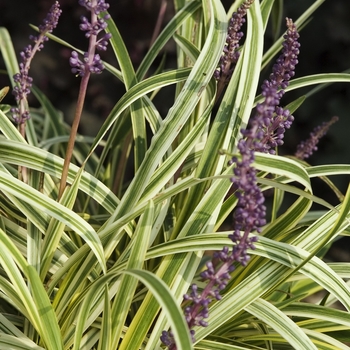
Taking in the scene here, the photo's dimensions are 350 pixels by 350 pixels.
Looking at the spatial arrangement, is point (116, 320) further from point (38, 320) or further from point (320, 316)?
point (320, 316)

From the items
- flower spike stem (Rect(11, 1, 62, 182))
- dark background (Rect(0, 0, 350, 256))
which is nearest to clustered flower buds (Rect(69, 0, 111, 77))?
flower spike stem (Rect(11, 1, 62, 182))

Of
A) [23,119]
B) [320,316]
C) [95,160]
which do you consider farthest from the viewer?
[95,160]

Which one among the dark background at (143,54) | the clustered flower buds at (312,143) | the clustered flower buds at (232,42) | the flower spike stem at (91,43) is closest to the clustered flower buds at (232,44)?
the clustered flower buds at (232,42)

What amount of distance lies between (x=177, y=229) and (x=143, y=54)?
1503mm

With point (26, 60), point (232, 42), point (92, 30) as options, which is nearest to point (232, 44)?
point (232, 42)

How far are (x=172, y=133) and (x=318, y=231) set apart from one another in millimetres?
318

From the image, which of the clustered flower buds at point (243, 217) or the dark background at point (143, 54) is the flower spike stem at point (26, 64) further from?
the dark background at point (143, 54)

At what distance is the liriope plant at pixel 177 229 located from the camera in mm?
910

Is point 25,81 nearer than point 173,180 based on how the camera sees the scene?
Yes

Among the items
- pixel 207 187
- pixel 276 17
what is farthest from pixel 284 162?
pixel 276 17

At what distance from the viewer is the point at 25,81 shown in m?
1.11

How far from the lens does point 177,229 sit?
1087mm

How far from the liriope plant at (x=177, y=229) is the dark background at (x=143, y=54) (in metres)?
1.00

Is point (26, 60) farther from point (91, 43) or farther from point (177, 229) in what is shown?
point (177, 229)
